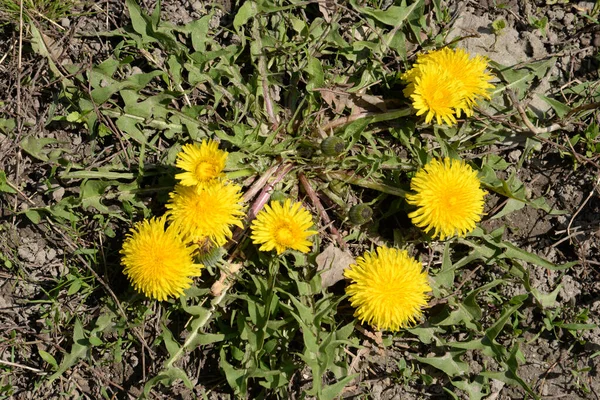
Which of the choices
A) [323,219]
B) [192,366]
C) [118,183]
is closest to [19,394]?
[192,366]

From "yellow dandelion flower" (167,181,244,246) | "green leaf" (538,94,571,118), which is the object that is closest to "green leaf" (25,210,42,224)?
"yellow dandelion flower" (167,181,244,246)

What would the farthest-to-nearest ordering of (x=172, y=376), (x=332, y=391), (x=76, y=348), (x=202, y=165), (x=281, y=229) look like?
1. (x=76, y=348)
2. (x=172, y=376)
3. (x=332, y=391)
4. (x=281, y=229)
5. (x=202, y=165)

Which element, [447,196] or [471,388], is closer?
[447,196]

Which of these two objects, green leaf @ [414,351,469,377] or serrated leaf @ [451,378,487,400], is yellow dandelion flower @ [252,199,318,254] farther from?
serrated leaf @ [451,378,487,400]

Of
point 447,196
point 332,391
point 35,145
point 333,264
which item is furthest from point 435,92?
point 35,145

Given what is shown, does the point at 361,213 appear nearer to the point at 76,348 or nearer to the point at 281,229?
the point at 281,229
